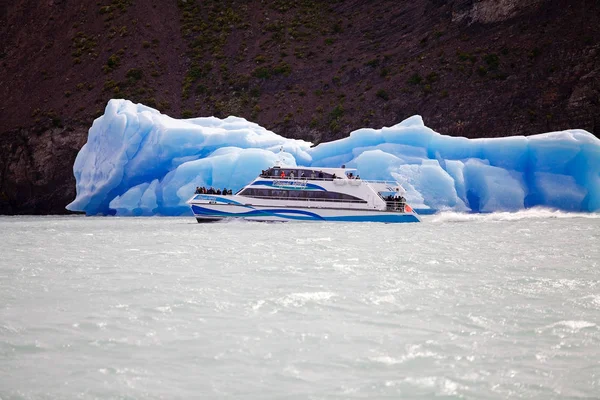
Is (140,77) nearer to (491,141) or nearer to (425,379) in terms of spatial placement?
(491,141)

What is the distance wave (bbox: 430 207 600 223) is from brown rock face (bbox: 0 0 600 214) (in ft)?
77.6

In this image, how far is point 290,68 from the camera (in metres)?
94.6

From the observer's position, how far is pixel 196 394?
1096cm

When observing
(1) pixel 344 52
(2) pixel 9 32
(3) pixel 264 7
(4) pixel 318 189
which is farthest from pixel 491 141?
(2) pixel 9 32

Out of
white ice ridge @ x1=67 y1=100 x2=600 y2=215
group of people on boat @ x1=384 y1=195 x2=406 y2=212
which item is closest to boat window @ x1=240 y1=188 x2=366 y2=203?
group of people on boat @ x1=384 y1=195 x2=406 y2=212

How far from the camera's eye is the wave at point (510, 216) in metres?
48.7

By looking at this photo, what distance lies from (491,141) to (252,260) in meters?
31.6

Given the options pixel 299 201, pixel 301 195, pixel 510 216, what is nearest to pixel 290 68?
pixel 510 216

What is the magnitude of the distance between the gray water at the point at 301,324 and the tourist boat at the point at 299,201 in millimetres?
17883

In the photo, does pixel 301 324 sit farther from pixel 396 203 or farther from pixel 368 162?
pixel 368 162

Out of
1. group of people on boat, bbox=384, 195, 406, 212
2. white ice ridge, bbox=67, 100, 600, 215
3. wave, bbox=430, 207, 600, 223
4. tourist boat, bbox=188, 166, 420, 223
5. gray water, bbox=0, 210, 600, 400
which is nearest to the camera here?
gray water, bbox=0, 210, 600, 400

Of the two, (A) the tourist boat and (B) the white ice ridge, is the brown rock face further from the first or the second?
(A) the tourist boat

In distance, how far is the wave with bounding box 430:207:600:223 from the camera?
1915 inches

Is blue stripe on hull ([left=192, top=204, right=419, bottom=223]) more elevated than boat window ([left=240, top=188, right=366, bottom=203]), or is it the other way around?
boat window ([left=240, top=188, right=366, bottom=203])
